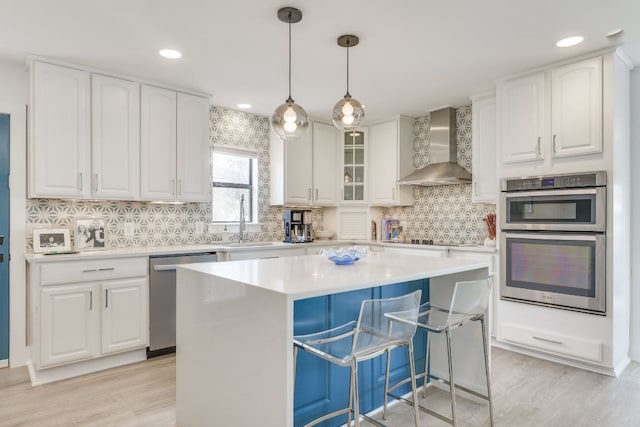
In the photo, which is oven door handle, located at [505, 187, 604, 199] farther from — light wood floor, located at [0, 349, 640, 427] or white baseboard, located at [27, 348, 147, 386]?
white baseboard, located at [27, 348, 147, 386]

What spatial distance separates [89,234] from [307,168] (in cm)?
248

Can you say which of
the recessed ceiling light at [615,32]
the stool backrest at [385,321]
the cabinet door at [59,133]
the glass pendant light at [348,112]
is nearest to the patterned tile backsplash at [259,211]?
the cabinet door at [59,133]

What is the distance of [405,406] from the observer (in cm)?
254

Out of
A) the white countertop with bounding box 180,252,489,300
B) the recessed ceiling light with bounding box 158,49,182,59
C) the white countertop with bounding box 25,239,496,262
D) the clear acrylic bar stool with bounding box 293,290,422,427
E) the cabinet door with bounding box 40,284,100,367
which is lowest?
the cabinet door with bounding box 40,284,100,367

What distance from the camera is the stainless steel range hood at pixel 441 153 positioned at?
14.5ft

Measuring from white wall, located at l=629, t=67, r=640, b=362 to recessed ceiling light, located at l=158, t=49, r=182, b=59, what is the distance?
3.76 m

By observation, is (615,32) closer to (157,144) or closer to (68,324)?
(157,144)

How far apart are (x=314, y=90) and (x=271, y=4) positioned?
1605 mm

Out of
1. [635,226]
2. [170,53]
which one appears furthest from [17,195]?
[635,226]

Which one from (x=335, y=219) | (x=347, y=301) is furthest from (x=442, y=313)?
(x=335, y=219)

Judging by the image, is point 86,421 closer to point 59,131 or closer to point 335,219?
point 59,131

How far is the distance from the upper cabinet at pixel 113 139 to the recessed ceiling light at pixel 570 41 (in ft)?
10.3

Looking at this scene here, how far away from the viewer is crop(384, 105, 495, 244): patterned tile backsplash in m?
4.50

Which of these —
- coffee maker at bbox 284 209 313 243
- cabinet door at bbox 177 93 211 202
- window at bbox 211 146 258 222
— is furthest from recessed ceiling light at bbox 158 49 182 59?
coffee maker at bbox 284 209 313 243
